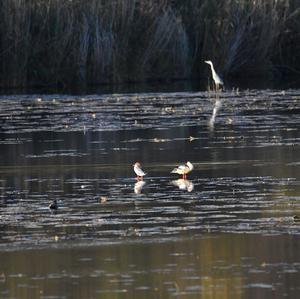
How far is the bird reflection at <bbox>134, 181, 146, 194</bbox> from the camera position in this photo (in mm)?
13682

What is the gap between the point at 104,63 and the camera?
32.6m

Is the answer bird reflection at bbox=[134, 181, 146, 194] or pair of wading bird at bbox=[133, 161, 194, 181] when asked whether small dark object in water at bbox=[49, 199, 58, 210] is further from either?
pair of wading bird at bbox=[133, 161, 194, 181]

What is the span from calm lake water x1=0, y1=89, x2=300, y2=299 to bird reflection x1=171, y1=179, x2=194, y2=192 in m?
0.02

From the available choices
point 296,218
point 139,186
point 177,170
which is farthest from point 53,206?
point 177,170

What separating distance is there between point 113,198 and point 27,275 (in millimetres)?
3663

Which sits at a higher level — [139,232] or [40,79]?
[40,79]

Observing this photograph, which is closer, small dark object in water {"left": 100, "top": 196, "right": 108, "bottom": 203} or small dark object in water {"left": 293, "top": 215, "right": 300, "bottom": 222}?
small dark object in water {"left": 293, "top": 215, "right": 300, "bottom": 222}

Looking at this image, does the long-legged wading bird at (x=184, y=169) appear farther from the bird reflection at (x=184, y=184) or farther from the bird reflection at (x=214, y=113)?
the bird reflection at (x=214, y=113)

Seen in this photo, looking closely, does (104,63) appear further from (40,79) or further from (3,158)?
(3,158)

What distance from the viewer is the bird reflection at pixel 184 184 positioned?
13.8 metres

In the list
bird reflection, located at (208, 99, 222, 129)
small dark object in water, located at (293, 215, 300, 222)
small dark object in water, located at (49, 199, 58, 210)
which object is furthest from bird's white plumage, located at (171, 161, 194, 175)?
bird reflection, located at (208, 99, 222, 129)

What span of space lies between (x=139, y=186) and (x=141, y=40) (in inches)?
774

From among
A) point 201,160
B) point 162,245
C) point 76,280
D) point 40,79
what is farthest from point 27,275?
point 40,79

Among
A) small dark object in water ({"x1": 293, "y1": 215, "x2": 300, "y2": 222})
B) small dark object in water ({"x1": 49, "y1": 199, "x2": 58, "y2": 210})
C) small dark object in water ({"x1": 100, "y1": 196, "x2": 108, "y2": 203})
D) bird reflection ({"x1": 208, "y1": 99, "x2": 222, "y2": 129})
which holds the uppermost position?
bird reflection ({"x1": 208, "y1": 99, "x2": 222, "y2": 129})
